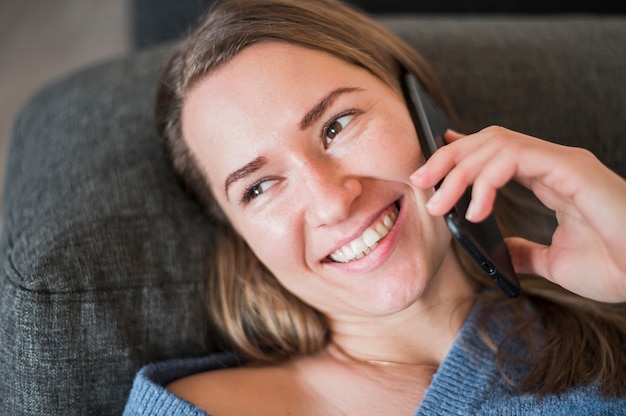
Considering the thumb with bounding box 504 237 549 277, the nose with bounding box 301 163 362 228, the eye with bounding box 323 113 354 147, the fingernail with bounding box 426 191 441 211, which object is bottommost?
the thumb with bounding box 504 237 549 277

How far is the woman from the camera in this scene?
103 cm

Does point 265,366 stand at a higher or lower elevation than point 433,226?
lower

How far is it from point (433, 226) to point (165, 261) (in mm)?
491

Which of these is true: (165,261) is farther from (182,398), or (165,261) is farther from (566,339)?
(566,339)

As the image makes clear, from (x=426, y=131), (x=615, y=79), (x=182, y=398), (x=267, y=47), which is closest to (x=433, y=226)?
(x=426, y=131)

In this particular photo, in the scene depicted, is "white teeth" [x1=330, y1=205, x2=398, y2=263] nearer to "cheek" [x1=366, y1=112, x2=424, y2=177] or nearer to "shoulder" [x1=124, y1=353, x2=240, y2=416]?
"cheek" [x1=366, y1=112, x2=424, y2=177]

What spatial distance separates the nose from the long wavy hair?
0.21 metres

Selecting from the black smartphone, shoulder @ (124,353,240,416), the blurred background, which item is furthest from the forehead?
Result: the blurred background

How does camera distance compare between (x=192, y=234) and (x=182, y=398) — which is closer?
(x=182, y=398)

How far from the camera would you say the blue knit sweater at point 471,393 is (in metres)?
1.11

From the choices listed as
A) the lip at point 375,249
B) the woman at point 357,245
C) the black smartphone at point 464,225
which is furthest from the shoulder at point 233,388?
the black smartphone at point 464,225

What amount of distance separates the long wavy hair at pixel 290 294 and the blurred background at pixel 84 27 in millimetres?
730

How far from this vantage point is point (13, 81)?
2666mm

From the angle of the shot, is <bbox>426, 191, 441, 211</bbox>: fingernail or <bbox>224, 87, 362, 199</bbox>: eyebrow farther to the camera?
<bbox>224, 87, 362, 199</bbox>: eyebrow
